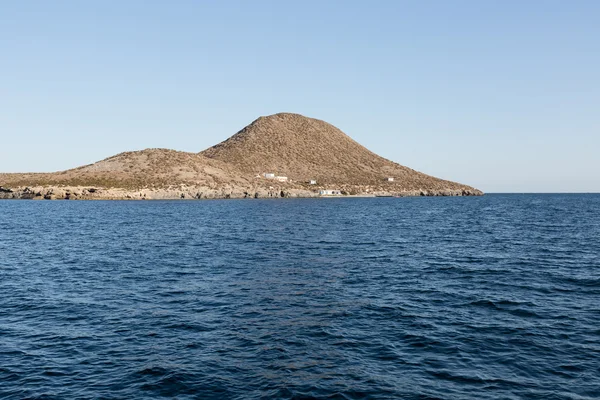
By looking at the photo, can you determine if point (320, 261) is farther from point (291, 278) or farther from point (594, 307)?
point (594, 307)

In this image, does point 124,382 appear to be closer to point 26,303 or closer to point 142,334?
point 142,334

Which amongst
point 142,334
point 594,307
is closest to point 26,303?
point 142,334

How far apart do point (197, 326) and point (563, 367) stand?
17790 mm

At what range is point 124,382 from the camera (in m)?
16.9

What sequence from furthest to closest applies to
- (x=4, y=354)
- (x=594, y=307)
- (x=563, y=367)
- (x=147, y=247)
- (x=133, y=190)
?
(x=133, y=190) → (x=147, y=247) → (x=594, y=307) → (x=4, y=354) → (x=563, y=367)

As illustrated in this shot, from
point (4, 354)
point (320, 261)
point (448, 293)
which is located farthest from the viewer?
point (320, 261)

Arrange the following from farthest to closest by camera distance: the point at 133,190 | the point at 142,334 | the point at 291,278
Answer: the point at 133,190 < the point at 291,278 < the point at 142,334

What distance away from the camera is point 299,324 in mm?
24156

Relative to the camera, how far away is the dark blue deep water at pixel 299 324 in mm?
16875

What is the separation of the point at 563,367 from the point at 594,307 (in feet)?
37.7

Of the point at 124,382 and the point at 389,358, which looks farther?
the point at 389,358

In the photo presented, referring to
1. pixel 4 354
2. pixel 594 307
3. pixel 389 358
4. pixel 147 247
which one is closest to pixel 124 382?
pixel 4 354

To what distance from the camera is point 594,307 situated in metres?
27.2

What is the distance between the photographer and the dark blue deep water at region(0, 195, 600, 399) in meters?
16.9
